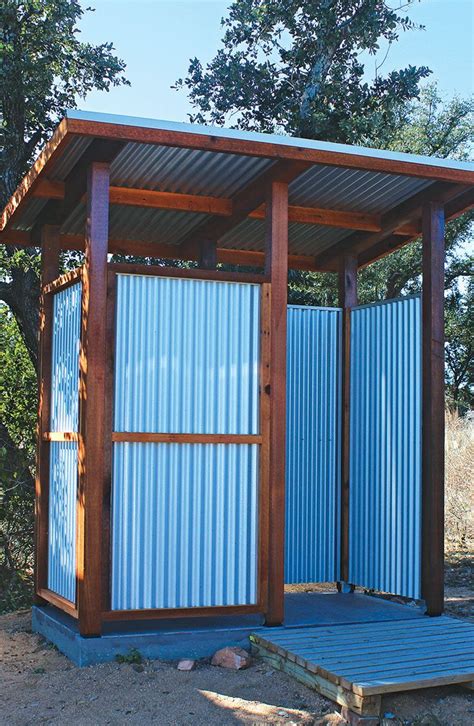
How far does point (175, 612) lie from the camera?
608 centimetres

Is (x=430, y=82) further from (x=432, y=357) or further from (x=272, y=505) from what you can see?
(x=272, y=505)

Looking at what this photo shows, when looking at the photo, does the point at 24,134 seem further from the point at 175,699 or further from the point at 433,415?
the point at 175,699

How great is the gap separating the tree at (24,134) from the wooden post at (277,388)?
3786 millimetres

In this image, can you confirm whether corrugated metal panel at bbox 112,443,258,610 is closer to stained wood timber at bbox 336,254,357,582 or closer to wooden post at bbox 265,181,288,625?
wooden post at bbox 265,181,288,625

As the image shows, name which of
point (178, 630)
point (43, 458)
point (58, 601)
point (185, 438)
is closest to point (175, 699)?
point (178, 630)

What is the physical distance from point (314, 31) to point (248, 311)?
294 inches

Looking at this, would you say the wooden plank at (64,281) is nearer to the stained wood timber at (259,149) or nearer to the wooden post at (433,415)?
the stained wood timber at (259,149)

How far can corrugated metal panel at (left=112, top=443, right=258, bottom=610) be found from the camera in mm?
6023

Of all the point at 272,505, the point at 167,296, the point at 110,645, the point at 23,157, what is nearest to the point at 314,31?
the point at 23,157

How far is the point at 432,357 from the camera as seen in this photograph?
6.93 metres

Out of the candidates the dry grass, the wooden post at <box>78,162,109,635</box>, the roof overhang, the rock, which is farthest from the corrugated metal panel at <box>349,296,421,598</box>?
the dry grass

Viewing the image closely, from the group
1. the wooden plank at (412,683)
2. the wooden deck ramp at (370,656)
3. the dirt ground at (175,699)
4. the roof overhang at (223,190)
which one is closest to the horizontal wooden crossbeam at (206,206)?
the roof overhang at (223,190)

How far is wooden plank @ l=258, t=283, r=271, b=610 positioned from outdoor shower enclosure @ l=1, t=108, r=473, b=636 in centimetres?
1

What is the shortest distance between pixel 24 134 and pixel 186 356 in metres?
5.88
